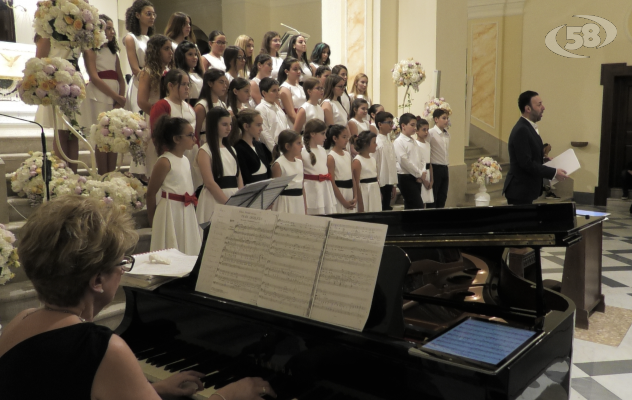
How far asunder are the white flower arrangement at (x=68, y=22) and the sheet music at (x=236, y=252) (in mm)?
2259

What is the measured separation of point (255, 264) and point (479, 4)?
12.0m

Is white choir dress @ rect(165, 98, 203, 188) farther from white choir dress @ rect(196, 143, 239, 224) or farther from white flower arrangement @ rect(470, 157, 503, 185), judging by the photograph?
white flower arrangement @ rect(470, 157, 503, 185)

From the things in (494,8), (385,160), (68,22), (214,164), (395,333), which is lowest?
(395,333)

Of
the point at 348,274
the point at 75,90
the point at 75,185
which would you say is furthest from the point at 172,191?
the point at 348,274

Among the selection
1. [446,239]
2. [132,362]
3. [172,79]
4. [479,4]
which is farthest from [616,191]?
[132,362]

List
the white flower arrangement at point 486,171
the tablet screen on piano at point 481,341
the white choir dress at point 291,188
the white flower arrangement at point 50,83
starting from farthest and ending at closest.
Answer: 1. the white flower arrangement at point 486,171
2. the white choir dress at point 291,188
3. the white flower arrangement at point 50,83
4. the tablet screen on piano at point 481,341

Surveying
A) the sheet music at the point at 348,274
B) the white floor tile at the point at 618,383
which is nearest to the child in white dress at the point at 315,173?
the white floor tile at the point at 618,383

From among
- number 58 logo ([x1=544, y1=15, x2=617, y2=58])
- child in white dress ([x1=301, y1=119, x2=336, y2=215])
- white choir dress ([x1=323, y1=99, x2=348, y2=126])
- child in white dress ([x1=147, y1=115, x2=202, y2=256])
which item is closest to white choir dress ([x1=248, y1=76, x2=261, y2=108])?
child in white dress ([x1=301, y1=119, x2=336, y2=215])

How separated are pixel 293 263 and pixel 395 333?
0.41 metres

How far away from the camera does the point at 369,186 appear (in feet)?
21.3

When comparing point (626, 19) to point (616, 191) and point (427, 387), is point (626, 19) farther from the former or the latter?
point (427, 387)

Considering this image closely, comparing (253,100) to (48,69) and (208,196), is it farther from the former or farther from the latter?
(48,69)

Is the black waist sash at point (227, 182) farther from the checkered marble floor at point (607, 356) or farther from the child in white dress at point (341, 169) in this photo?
the checkered marble floor at point (607, 356)

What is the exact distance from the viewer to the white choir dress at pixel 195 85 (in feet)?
17.3
